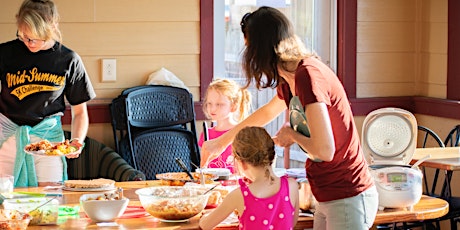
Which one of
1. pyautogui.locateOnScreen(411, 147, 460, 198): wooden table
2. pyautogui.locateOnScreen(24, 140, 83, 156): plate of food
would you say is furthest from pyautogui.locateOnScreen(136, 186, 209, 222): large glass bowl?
pyautogui.locateOnScreen(411, 147, 460, 198): wooden table

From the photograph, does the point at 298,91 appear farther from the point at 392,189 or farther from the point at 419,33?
the point at 419,33

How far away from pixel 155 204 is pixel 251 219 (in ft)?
1.21

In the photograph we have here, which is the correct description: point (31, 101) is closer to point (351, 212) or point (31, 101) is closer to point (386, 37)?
point (351, 212)

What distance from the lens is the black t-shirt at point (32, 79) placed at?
4.16m

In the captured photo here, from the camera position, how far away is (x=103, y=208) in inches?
130

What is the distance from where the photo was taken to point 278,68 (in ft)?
10.4

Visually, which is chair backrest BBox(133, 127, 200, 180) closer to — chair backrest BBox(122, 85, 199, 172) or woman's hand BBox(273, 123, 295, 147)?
chair backrest BBox(122, 85, 199, 172)

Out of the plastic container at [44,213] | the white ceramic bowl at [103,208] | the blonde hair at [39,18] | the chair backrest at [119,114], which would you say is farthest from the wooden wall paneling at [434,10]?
the plastic container at [44,213]

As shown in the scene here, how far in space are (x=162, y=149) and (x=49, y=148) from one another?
4.41 feet

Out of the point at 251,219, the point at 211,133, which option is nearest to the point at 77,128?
the point at 211,133

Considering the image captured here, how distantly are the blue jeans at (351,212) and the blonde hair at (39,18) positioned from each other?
4.96 feet

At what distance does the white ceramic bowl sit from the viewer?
3291mm

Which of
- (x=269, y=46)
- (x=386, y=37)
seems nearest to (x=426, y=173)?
(x=386, y=37)

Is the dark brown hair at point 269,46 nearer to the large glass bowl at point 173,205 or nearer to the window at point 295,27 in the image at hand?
the large glass bowl at point 173,205
